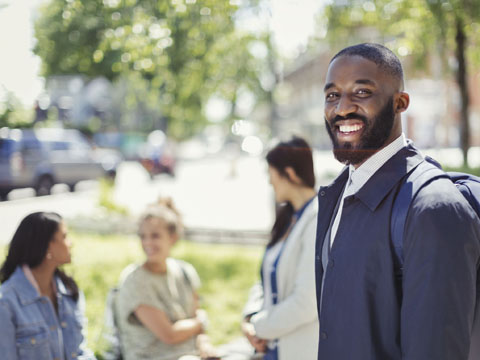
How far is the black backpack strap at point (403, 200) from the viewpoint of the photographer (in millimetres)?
1369

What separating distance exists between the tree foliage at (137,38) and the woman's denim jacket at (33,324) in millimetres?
2073

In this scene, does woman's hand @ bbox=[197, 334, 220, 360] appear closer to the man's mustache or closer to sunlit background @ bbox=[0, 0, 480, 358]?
sunlit background @ bbox=[0, 0, 480, 358]

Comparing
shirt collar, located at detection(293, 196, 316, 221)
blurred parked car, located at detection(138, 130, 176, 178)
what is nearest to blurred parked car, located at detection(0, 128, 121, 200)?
blurred parked car, located at detection(138, 130, 176, 178)

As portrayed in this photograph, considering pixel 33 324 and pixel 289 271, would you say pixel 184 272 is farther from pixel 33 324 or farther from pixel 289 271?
pixel 33 324

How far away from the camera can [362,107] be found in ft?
4.98

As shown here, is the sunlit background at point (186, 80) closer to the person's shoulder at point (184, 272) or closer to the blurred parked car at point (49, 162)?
the blurred parked car at point (49, 162)

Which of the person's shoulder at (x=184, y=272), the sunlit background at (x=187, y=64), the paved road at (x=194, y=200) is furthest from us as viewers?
the paved road at (x=194, y=200)

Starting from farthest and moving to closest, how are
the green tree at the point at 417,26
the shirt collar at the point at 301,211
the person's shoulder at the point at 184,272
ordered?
the green tree at the point at 417,26, the person's shoulder at the point at 184,272, the shirt collar at the point at 301,211

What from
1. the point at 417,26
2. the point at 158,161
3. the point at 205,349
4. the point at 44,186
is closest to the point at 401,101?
the point at 205,349

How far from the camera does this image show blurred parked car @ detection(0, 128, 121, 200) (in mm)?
12406

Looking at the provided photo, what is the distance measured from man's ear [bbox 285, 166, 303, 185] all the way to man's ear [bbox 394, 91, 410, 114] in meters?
1.33

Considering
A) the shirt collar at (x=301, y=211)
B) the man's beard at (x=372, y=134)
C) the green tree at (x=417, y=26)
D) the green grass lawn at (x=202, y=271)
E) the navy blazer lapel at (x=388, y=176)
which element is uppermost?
the green tree at (x=417, y=26)

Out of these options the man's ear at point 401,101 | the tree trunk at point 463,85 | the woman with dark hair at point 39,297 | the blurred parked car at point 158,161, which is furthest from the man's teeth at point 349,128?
the blurred parked car at point 158,161

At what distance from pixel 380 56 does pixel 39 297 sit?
6.44 feet
